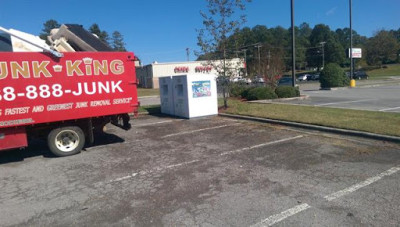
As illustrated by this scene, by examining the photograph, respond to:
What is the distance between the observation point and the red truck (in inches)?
269

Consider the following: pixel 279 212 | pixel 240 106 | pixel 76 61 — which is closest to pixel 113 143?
pixel 76 61

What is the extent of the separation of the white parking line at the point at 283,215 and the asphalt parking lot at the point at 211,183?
1 cm

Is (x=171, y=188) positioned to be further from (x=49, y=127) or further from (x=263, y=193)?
(x=49, y=127)

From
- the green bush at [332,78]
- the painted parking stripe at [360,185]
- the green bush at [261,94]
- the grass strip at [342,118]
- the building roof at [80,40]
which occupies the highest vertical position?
the building roof at [80,40]

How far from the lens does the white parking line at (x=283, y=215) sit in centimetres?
382

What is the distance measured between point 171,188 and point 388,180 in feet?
11.9

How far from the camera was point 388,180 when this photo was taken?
5035 mm

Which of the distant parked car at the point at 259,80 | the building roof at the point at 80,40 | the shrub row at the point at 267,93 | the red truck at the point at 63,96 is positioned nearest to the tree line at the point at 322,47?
the distant parked car at the point at 259,80

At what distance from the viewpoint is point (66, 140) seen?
778 cm

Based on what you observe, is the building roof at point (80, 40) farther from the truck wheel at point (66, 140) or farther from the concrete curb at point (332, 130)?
the concrete curb at point (332, 130)

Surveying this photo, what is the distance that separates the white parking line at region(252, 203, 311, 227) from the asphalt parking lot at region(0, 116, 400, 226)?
0.01 m

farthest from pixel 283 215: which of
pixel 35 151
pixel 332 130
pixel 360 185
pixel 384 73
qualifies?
pixel 384 73

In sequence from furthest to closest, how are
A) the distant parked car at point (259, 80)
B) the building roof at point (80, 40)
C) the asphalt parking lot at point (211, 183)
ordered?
the distant parked car at point (259, 80)
the building roof at point (80, 40)
the asphalt parking lot at point (211, 183)

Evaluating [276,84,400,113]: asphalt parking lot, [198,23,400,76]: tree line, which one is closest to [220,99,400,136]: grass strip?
[276,84,400,113]: asphalt parking lot
